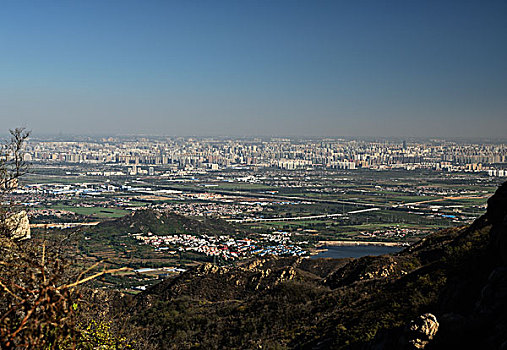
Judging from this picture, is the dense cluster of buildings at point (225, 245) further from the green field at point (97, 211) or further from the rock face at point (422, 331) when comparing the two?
the rock face at point (422, 331)

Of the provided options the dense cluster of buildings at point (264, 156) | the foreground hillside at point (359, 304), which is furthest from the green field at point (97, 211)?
the dense cluster of buildings at point (264, 156)

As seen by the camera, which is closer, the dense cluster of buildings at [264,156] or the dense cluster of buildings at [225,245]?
the dense cluster of buildings at [225,245]

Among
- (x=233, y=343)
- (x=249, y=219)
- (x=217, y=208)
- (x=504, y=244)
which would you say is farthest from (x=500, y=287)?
(x=217, y=208)

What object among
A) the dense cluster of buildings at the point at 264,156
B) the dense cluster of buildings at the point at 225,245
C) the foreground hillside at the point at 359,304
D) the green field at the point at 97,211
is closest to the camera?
the foreground hillside at the point at 359,304

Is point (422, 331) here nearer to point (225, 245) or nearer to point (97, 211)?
point (225, 245)

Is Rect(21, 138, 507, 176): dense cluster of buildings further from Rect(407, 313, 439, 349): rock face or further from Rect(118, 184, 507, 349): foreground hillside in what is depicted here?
Rect(407, 313, 439, 349): rock face

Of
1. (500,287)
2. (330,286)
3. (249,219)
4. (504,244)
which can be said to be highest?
(504,244)

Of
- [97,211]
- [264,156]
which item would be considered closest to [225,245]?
[97,211]

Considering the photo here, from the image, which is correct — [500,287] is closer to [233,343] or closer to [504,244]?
[504,244]

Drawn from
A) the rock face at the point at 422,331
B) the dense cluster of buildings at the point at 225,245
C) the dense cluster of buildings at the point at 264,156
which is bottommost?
the dense cluster of buildings at the point at 225,245
